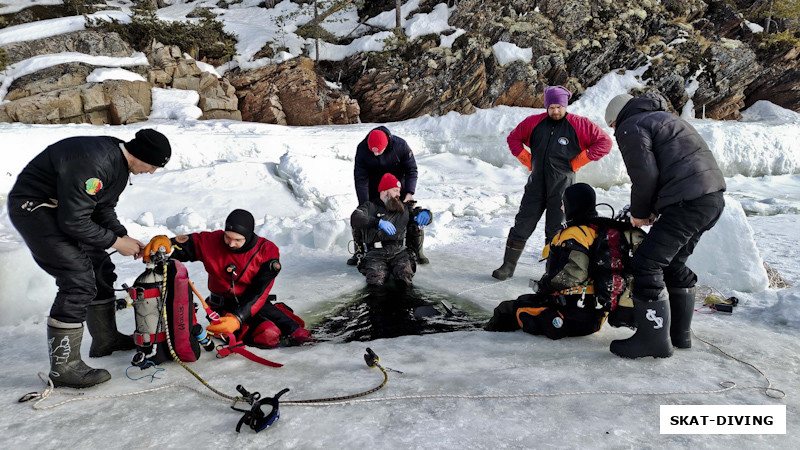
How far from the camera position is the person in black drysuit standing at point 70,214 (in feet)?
7.95

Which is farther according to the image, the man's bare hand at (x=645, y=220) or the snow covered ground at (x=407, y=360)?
the man's bare hand at (x=645, y=220)

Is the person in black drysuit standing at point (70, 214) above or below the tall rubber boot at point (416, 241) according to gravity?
above

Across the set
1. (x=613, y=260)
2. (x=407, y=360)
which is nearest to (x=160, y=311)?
(x=407, y=360)

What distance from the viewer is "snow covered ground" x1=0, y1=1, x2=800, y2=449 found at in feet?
6.75

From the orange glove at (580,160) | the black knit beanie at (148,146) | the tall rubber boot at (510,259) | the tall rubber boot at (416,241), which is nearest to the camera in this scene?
the black knit beanie at (148,146)

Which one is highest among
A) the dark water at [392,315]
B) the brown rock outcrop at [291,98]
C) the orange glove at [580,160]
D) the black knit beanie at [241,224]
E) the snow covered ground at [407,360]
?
the brown rock outcrop at [291,98]

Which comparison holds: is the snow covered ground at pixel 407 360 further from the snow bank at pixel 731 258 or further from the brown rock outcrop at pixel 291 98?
the brown rock outcrop at pixel 291 98

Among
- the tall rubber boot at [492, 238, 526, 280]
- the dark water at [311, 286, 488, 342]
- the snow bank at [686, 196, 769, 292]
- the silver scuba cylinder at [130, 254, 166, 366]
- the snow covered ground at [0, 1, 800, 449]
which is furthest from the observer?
the tall rubber boot at [492, 238, 526, 280]

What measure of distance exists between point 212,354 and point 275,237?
11.2 feet

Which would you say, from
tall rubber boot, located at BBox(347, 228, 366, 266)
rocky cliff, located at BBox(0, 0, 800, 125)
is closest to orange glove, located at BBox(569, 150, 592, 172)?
tall rubber boot, located at BBox(347, 228, 366, 266)

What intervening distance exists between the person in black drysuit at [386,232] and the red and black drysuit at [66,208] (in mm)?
2734

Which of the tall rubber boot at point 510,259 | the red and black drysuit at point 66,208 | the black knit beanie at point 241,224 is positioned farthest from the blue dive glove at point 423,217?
the red and black drysuit at point 66,208

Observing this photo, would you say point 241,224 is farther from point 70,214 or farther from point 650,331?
point 650,331

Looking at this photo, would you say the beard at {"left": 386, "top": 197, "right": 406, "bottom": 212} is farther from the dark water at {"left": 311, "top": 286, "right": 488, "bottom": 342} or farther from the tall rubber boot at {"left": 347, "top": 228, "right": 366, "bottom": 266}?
the dark water at {"left": 311, "top": 286, "right": 488, "bottom": 342}
